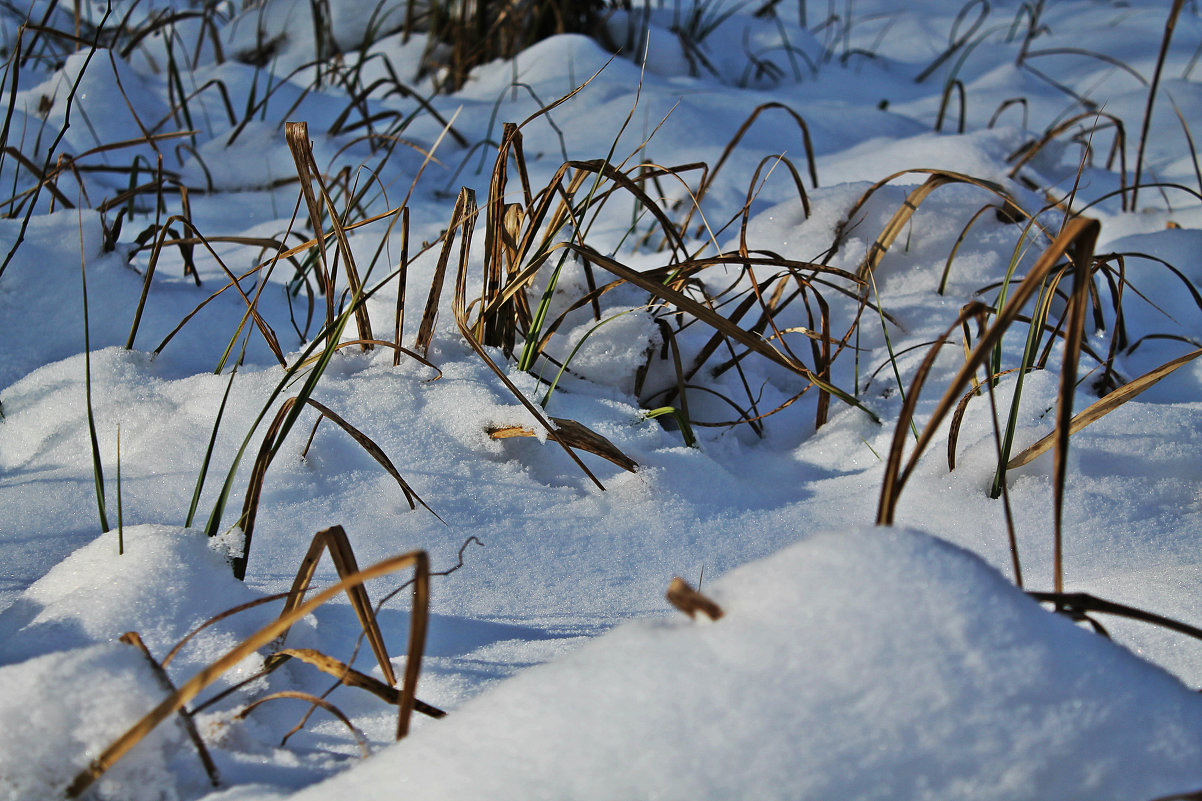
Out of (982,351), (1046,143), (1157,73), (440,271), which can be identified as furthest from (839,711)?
(1046,143)

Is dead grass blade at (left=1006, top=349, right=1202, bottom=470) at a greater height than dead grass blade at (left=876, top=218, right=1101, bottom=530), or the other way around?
dead grass blade at (left=876, top=218, right=1101, bottom=530)

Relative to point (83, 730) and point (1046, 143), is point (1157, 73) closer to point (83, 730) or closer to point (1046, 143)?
point (1046, 143)

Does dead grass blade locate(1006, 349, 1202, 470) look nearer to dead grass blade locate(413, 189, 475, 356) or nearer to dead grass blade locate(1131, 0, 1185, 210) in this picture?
dead grass blade locate(1131, 0, 1185, 210)

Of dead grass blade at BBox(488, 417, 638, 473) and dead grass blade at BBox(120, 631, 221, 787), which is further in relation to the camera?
dead grass blade at BBox(488, 417, 638, 473)

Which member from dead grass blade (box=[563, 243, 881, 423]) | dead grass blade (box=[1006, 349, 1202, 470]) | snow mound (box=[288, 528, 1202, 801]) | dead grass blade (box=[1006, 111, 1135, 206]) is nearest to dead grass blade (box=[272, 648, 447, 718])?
snow mound (box=[288, 528, 1202, 801])

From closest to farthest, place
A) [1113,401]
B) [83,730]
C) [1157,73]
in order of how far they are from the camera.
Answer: [83,730]
[1113,401]
[1157,73]

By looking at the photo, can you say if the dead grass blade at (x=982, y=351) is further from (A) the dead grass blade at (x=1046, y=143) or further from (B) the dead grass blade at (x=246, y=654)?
(A) the dead grass blade at (x=1046, y=143)

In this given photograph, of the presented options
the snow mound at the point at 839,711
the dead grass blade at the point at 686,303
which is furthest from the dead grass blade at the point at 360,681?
the dead grass blade at the point at 686,303

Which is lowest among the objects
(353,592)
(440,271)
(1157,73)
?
(353,592)
